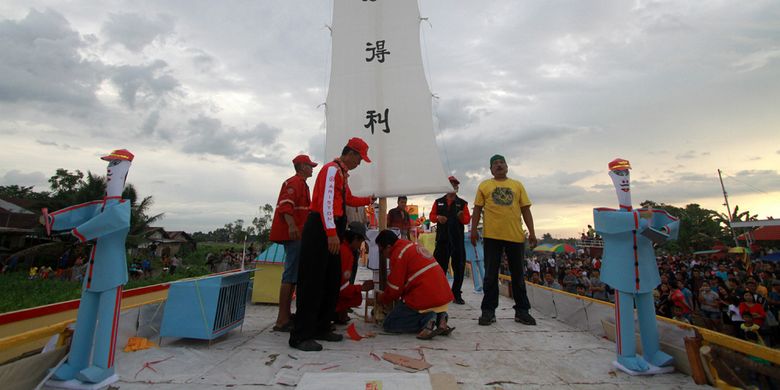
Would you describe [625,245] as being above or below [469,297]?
above

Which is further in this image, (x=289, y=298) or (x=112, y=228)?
(x=289, y=298)

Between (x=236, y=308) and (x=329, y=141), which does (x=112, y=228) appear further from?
(x=329, y=141)

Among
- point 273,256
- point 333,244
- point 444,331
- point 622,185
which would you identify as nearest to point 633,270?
point 622,185

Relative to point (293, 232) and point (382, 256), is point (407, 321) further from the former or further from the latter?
point (293, 232)

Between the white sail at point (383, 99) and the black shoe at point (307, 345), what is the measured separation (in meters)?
2.03

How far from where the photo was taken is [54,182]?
32.3 meters

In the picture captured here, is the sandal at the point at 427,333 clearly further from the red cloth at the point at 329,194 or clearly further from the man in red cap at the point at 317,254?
the red cloth at the point at 329,194

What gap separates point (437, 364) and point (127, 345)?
2.29 m

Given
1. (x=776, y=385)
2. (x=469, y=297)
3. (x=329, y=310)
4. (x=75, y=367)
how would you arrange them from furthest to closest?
(x=469, y=297), (x=329, y=310), (x=75, y=367), (x=776, y=385)

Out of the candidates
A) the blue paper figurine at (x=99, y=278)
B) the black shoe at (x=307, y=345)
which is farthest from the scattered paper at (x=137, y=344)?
the black shoe at (x=307, y=345)

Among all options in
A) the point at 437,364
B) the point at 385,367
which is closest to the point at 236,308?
the point at 385,367

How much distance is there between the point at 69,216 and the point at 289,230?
1.58 meters

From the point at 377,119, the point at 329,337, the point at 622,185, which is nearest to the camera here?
the point at 622,185

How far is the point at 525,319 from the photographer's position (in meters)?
3.49
